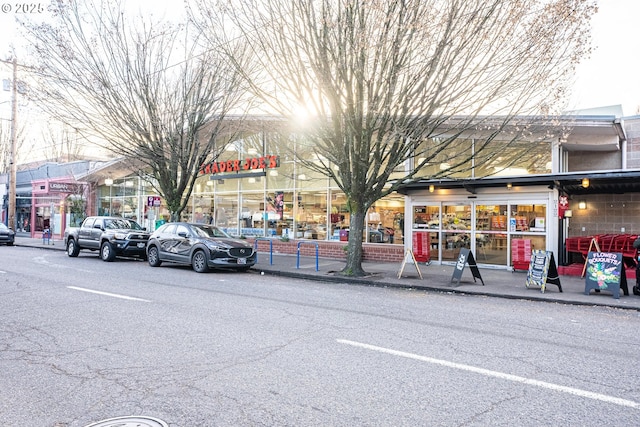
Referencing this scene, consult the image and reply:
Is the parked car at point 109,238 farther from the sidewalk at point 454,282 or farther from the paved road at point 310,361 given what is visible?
the paved road at point 310,361

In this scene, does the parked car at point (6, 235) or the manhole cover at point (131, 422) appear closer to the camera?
the manhole cover at point (131, 422)

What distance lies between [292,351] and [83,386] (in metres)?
2.27

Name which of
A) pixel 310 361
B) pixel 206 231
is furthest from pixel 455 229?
pixel 310 361

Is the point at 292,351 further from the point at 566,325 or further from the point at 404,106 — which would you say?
the point at 404,106

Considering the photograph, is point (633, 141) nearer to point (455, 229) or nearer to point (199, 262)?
point (455, 229)

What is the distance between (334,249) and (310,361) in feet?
46.0

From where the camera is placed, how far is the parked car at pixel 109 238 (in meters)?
17.9

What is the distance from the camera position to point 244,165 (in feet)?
73.2

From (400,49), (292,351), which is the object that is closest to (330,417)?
(292,351)

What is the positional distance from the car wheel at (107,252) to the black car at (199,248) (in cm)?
240

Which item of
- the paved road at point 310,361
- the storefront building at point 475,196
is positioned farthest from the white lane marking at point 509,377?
the storefront building at point 475,196

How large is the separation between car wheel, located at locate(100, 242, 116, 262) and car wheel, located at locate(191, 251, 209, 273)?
5045mm

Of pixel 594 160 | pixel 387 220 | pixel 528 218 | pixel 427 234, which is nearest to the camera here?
pixel 528 218

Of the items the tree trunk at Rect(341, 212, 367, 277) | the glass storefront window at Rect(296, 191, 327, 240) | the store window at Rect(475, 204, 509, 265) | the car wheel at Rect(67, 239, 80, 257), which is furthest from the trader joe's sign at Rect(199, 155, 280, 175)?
the store window at Rect(475, 204, 509, 265)
